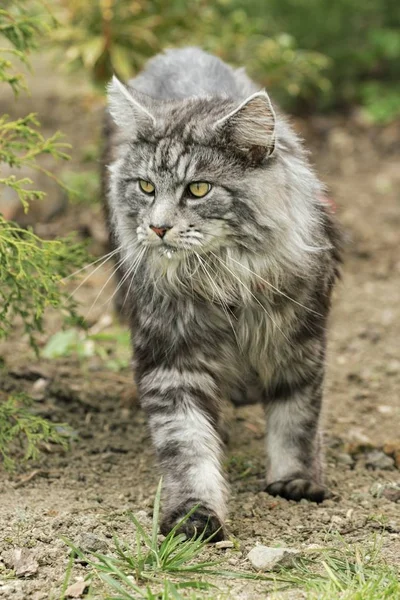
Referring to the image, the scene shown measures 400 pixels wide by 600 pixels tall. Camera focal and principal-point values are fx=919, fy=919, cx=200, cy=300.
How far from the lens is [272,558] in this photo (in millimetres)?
3117

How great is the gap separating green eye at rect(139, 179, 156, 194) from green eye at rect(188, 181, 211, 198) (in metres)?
0.17

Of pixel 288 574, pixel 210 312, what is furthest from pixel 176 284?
pixel 288 574

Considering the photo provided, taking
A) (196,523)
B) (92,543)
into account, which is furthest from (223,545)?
(92,543)

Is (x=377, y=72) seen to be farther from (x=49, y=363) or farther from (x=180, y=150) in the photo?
(x=180, y=150)

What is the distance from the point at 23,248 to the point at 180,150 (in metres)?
0.79

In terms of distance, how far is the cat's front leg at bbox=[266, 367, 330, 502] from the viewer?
154 inches

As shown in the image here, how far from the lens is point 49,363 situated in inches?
207

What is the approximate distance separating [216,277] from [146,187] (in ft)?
1.47

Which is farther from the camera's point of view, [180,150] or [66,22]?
[66,22]

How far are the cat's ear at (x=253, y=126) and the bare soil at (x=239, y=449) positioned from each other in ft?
3.54

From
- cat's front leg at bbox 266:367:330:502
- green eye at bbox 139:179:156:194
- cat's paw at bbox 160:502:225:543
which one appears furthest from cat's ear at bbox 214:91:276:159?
cat's paw at bbox 160:502:225:543

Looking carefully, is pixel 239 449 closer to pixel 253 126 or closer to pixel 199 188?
pixel 199 188

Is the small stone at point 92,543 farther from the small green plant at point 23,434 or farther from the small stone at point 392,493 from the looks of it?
the small stone at point 392,493

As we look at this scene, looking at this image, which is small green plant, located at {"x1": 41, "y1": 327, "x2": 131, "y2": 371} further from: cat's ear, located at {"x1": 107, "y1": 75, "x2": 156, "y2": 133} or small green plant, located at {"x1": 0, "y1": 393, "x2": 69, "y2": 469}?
cat's ear, located at {"x1": 107, "y1": 75, "x2": 156, "y2": 133}
